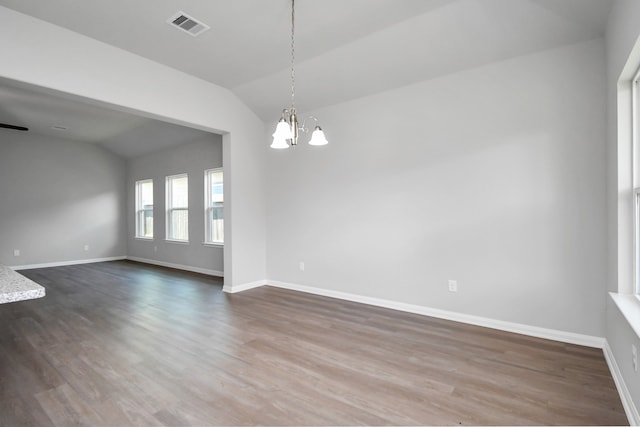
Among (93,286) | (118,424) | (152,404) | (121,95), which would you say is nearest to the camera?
(118,424)

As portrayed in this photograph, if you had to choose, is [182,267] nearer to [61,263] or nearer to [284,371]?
[61,263]

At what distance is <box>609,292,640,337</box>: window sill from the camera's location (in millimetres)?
1712

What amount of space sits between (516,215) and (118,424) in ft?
11.8

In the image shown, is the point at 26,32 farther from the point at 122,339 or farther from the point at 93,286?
the point at 93,286

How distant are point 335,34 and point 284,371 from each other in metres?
3.23

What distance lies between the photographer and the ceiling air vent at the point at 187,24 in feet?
9.67

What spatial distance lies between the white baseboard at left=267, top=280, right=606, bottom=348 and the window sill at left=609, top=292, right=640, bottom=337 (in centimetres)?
79

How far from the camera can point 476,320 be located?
3346mm

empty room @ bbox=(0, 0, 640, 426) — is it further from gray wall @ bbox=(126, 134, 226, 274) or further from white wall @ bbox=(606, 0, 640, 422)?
gray wall @ bbox=(126, 134, 226, 274)

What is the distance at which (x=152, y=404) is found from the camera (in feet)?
6.59

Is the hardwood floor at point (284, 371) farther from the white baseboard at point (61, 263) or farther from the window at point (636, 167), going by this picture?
the white baseboard at point (61, 263)

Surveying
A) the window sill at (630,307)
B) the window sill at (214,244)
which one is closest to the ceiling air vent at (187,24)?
the window sill at (214,244)

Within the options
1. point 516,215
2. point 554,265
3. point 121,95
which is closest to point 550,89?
point 516,215

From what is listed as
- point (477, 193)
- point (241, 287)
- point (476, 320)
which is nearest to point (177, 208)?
point (241, 287)
